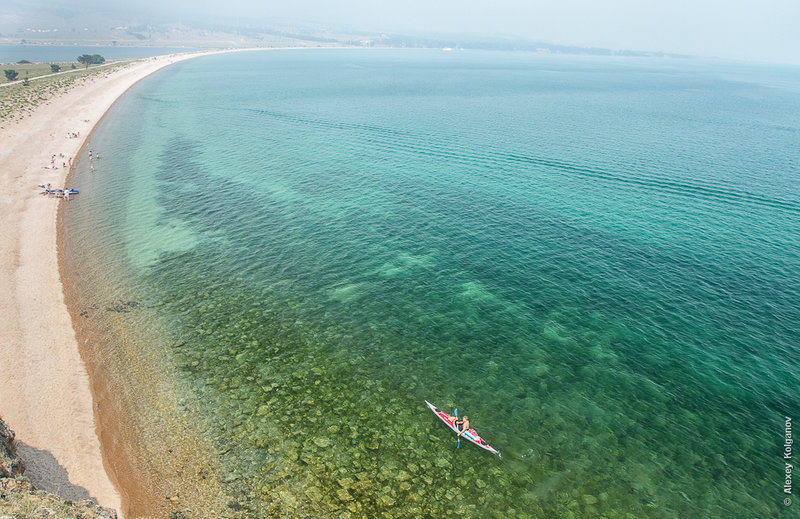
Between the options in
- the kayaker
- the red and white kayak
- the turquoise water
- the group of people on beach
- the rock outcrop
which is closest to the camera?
the rock outcrop

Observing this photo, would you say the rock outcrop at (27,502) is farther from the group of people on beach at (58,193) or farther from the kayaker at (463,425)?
the group of people on beach at (58,193)

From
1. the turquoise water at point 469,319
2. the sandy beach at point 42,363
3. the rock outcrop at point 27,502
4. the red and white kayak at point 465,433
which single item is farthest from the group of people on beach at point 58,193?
the red and white kayak at point 465,433

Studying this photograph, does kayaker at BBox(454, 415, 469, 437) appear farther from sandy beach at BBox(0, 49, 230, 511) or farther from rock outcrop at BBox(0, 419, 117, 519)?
sandy beach at BBox(0, 49, 230, 511)

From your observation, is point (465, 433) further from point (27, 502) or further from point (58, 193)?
point (58, 193)

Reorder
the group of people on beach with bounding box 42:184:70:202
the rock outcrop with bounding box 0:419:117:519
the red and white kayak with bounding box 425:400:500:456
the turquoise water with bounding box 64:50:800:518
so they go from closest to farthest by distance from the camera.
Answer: the rock outcrop with bounding box 0:419:117:519 < the turquoise water with bounding box 64:50:800:518 < the red and white kayak with bounding box 425:400:500:456 < the group of people on beach with bounding box 42:184:70:202

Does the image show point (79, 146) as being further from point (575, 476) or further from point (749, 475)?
point (749, 475)

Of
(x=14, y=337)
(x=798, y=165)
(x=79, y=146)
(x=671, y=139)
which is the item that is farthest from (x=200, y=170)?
(x=798, y=165)

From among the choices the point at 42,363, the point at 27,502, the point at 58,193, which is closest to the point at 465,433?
Result: the point at 27,502

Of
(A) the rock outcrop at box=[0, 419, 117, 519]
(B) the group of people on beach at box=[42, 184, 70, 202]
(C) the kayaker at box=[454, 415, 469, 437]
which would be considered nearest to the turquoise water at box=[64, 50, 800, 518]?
(C) the kayaker at box=[454, 415, 469, 437]
